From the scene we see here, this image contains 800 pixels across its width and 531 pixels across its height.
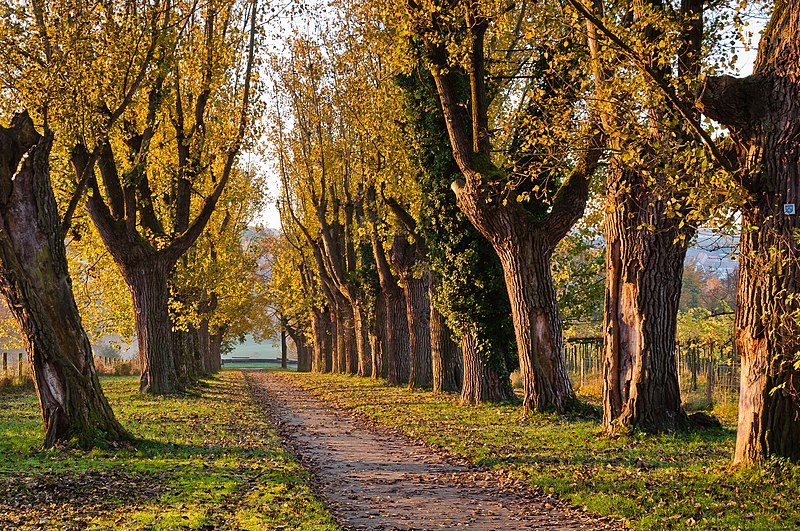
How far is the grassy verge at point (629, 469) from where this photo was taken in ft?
27.0

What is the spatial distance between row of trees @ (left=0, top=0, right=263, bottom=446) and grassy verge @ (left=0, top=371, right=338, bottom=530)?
1.17 metres

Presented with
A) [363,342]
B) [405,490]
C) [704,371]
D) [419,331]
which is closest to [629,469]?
[405,490]

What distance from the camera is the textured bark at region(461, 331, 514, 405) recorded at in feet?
68.6

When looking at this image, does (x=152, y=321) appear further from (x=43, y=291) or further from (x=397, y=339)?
(x=397, y=339)

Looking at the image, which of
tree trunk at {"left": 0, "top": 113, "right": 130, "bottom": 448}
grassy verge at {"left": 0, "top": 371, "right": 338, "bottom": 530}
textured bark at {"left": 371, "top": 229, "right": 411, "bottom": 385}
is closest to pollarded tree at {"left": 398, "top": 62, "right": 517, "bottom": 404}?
grassy verge at {"left": 0, "top": 371, "right": 338, "bottom": 530}

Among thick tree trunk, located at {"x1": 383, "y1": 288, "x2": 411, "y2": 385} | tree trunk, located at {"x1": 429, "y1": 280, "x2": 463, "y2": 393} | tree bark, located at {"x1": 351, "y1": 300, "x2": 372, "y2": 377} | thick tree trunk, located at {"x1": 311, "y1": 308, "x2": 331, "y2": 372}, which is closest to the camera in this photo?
tree trunk, located at {"x1": 429, "y1": 280, "x2": 463, "y2": 393}

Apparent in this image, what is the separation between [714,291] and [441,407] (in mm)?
59029

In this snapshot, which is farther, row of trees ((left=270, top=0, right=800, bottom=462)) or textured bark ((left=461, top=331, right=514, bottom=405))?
textured bark ((left=461, top=331, right=514, bottom=405))

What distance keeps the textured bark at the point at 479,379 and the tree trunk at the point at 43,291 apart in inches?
398

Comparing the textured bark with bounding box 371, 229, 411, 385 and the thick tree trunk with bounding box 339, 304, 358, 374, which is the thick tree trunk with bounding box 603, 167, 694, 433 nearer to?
the textured bark with bounding box 371, 229, 411, 385

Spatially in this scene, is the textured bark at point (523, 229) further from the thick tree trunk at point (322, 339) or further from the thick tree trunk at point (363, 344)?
the thick tree trunk at point (322, 339)

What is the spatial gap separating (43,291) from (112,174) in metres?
9.56

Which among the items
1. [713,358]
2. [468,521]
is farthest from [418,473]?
[713,358]

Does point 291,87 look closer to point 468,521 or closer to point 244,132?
point 244,132
